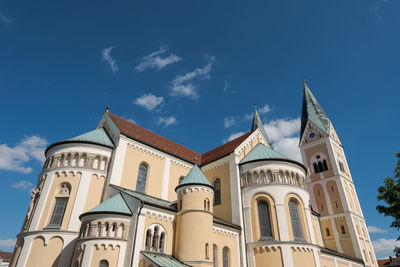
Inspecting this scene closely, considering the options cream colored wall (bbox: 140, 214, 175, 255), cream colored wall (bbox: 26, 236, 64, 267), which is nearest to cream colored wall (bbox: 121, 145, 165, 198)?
cream colored wall (bbox: 140, 214, 175, 255)

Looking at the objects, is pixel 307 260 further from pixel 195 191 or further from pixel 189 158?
pixel 189 158

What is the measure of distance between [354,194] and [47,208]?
36.4m

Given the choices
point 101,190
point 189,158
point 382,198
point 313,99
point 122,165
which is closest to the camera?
point 382,198

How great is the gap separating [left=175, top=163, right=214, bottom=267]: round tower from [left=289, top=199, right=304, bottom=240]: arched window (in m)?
6.32

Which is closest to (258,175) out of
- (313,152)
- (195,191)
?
(195,191)

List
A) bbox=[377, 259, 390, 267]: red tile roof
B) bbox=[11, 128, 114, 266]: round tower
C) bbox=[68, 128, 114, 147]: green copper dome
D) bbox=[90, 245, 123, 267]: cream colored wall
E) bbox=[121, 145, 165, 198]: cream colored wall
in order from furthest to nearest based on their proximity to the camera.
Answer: bbox=[377, 259, 390, 267]: red tile roof, bbox=[121, 145, 165, 198]: cream colored wall, bbox=[68, 128, 114, 147]: green copper dome, bbox=[11, 128, 114, 266]: round tower, bbox=[90, 245, 123, 267]: cream colored wall

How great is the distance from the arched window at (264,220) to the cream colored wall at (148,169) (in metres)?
7.75

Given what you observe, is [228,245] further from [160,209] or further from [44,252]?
[44,252]

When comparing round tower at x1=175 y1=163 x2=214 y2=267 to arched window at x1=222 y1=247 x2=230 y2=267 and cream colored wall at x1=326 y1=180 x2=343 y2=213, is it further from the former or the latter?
cream colored wall at x1=326 y1=180 x2=343 y2=213

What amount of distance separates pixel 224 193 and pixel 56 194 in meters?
12.0

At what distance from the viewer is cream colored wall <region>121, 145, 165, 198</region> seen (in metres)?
19.2

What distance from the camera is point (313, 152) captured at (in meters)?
39.2

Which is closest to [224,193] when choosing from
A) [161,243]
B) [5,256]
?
[161,243]

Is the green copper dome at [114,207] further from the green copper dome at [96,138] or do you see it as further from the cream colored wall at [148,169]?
the green copper dome at [96,138]
